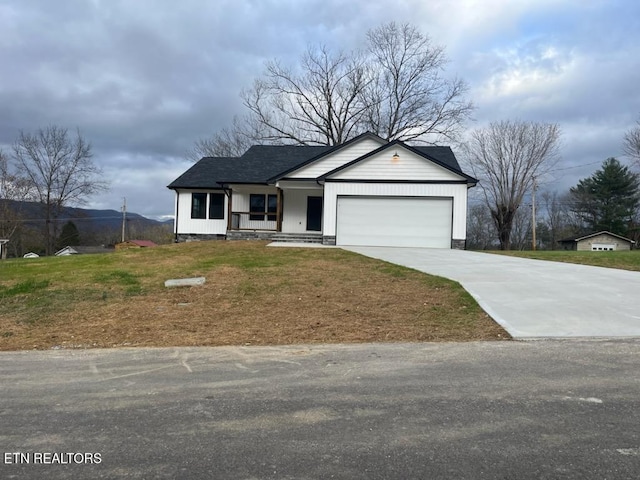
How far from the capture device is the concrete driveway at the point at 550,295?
22.1 ft

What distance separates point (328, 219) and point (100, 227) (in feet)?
236

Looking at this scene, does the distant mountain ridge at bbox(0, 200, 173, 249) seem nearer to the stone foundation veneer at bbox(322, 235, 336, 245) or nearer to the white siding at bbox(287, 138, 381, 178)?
the white siding at bbox(287, 138, 381, 178)

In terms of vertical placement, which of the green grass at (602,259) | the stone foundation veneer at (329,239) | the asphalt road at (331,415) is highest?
the stone foundation veneer at (329,239)

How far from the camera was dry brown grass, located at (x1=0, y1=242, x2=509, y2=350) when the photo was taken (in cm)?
681

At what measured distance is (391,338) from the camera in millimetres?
6582

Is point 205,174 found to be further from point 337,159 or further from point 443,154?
point 443,154

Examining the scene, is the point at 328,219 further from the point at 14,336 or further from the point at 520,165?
the point at 520,165

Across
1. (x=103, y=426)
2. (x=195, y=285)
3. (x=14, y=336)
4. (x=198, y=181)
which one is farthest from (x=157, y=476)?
(x=198, y=181)

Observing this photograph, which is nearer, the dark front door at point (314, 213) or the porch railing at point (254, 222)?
the porch railing at point (254, 222)

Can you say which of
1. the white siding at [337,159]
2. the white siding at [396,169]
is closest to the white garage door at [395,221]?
the white siding at [396,169]

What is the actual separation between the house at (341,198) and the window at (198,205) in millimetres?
53

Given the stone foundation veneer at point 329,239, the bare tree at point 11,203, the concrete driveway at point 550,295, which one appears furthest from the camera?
the bare tree at point 11,203

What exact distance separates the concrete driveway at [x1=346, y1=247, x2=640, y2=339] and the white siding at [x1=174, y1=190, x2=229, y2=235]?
13.2 m

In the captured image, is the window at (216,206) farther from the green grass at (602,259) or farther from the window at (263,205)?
the green grass at (602,259)
